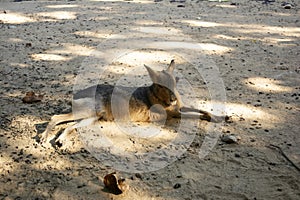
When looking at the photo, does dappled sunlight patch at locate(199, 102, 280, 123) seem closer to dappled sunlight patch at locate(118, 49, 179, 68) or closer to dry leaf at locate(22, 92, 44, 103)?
dappled sunlight patch at locate(118, 49, 179, 68)

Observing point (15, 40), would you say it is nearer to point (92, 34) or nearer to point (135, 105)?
point (92, 34)

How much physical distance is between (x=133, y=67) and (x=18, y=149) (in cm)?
198

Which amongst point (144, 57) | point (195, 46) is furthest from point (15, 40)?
point (195, 46)

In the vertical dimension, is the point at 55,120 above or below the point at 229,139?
above

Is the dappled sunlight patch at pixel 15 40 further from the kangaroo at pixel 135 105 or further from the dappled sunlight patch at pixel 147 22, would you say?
the kangaroo at pixel 135 105

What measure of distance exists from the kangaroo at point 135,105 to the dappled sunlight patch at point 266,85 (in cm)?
87

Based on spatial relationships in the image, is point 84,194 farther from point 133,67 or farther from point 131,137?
point 133,67

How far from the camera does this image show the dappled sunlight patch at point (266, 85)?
3938 mm

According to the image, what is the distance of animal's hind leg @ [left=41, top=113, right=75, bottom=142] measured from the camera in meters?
3.02

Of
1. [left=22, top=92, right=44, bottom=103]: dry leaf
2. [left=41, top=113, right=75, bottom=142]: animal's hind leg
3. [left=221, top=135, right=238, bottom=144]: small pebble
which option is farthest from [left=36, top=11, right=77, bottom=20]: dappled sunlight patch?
[left=221, top=135, right=238, bottom=144]: small pebble

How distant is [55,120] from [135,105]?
2.20 ft

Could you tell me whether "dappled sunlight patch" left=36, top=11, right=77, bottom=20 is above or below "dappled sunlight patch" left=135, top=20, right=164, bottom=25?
above

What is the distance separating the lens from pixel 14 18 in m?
6.74

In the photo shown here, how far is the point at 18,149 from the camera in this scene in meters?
2.92
